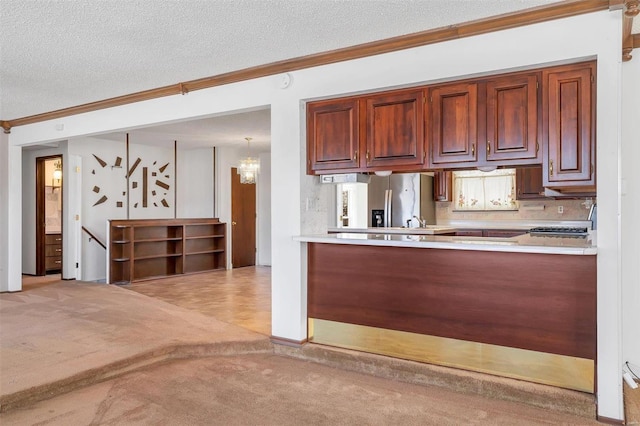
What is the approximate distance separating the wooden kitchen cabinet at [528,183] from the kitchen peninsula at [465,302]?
10.8 feet

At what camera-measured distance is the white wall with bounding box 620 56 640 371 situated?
10.8 ft

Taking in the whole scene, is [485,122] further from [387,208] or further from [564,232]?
[387,208]

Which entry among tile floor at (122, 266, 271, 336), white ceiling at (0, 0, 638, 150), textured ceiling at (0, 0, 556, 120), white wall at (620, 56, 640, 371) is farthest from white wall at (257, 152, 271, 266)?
white wall at (620, 56, 640, 371)

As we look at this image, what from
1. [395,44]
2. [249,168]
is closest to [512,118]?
[395,44]

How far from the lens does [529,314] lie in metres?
2.96

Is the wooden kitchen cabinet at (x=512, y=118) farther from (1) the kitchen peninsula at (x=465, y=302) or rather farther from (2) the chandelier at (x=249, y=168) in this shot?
(2) the chandelier at (x=249, y=168)

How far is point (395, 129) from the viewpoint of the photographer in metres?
3.47

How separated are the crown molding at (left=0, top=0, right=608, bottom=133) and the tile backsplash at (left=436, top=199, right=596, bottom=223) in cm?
381

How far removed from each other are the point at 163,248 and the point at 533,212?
606cm

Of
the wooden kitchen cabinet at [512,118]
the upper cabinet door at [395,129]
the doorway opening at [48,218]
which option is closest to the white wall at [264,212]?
the doorway opening at [48,218]

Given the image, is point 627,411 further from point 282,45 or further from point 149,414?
point 282,45

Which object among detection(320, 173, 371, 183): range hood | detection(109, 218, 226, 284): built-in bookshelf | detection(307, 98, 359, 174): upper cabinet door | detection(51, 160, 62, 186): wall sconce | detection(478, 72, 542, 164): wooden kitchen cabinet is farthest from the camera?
detection(51, 160, 62, 186): wall sconce

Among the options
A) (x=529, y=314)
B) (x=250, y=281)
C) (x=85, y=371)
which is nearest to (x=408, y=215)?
(x=250, y=281)

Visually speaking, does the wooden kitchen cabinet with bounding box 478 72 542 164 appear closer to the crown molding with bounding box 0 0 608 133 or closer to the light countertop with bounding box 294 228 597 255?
the crown molding with bounding box 0 0 608 133
